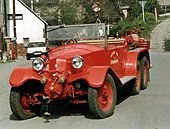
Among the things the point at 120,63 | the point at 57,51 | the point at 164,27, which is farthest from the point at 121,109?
the point at 164,27

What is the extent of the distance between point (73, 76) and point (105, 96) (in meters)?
0.77

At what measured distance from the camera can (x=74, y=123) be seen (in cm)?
580

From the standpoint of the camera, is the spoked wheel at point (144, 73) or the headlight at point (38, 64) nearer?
the headlight at point (38, 64)

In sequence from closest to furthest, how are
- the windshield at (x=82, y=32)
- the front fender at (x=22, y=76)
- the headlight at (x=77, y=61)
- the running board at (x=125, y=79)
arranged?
1. the headlight at (x=77, y=61)
2. the front fender at (x=22, y=76)
3. the running board at (x=125, y=79)
4. the windshield at (x=82, y=32)

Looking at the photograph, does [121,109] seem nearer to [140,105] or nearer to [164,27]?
[140,105]

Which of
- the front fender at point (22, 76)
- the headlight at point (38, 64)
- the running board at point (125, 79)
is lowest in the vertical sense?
the running board at point (125, 79)

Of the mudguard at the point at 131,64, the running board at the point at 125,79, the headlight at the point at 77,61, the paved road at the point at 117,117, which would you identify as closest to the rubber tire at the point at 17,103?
the paved road at the point at 117,117

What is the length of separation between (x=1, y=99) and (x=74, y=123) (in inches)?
Answer: 140

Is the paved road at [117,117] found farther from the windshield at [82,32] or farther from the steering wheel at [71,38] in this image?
the windshield at [82,32]

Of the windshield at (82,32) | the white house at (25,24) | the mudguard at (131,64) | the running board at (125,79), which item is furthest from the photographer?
the white house at (25,24)

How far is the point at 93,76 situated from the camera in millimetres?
5832

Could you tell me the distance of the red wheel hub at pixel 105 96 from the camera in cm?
605

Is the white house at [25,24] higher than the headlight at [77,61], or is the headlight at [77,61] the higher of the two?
the white house at [25,24]

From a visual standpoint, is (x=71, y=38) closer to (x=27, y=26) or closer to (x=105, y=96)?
(x=105, y=96)
